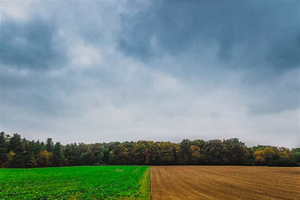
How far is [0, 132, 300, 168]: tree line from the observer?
8194 cm

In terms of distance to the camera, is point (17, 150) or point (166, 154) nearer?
point (17, 150)

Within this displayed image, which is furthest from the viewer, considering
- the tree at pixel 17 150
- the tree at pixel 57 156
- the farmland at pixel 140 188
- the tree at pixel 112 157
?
the tree at pixel 112 157

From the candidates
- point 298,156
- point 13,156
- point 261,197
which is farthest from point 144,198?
point 298,156

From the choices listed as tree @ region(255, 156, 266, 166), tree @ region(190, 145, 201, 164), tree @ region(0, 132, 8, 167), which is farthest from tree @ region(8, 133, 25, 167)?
tree @ region(255, 156, 266, 166)

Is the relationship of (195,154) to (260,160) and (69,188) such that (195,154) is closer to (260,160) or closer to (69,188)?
(260,160)

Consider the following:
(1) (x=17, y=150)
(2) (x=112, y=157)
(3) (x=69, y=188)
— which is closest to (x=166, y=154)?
(2) (x=112, y=157)

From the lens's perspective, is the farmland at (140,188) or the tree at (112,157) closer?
the farmland at (140,188)

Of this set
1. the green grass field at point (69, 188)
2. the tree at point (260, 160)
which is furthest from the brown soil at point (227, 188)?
the tree at point (260, 160)

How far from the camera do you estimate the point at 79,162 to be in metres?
93.9

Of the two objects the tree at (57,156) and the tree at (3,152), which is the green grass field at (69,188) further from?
the tree at (57,156)

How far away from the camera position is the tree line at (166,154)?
269ft

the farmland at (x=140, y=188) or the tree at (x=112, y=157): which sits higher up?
the farmland at (x=140, y=188)

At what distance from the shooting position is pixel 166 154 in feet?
300

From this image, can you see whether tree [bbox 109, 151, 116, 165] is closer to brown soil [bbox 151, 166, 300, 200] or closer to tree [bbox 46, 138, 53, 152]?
tree [bbox 46, 138, 53, 152]
